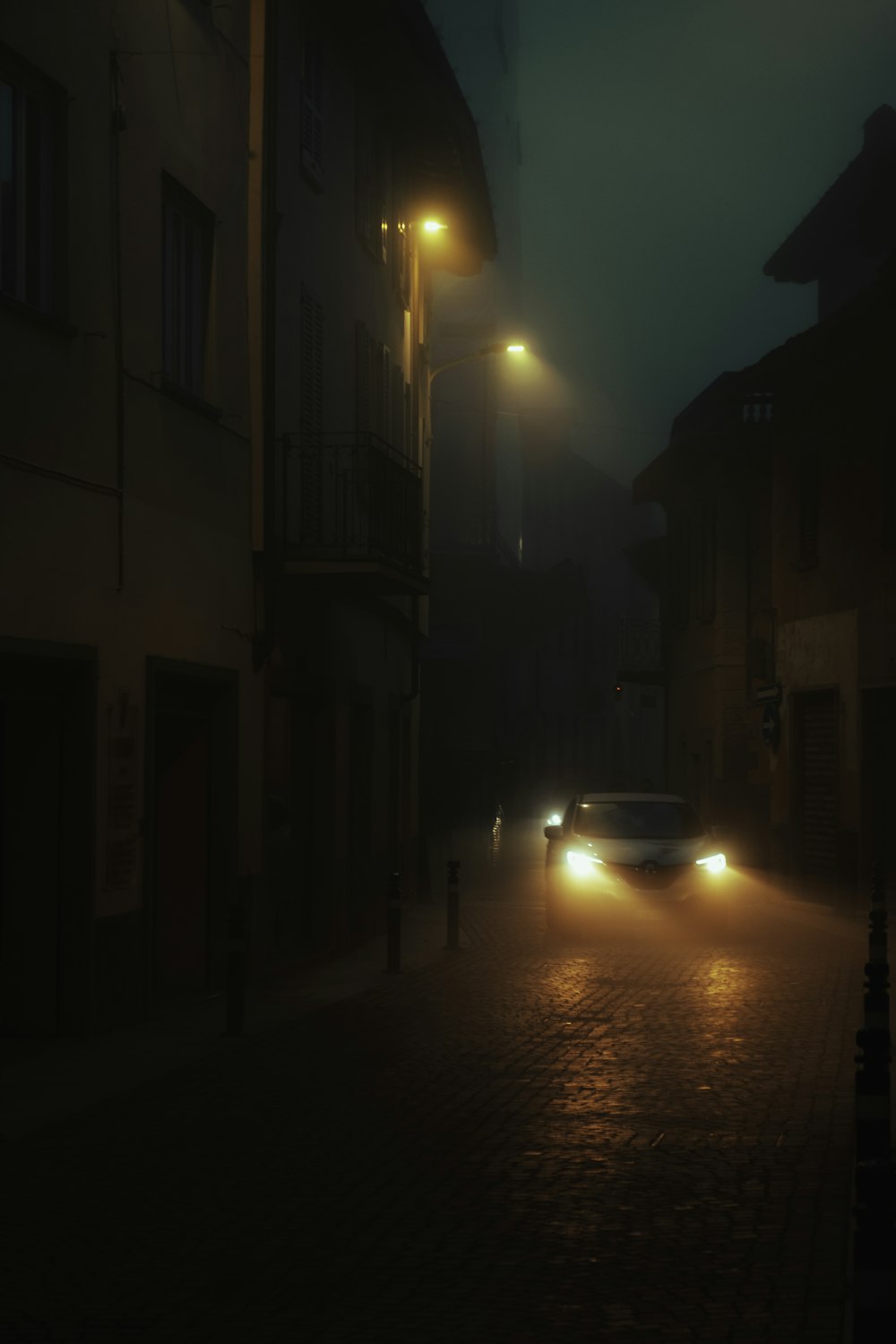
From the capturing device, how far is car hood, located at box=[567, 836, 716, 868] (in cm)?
2084

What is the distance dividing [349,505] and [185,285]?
5307mm

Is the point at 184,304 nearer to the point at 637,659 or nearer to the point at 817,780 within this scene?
the point at 817,780

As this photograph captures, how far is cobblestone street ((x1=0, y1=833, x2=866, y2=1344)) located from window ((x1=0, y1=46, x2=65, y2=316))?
4990 mm

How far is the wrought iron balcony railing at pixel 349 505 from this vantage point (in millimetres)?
19031

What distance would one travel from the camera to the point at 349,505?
69.6ft

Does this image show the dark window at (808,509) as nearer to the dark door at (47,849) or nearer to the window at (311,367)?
the window at (311,367)

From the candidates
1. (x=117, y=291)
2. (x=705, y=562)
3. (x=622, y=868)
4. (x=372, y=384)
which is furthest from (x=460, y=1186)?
(x=705, y=562)

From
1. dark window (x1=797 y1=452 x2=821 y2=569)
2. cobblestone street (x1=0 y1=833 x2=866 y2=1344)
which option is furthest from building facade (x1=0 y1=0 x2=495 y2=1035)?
dark window (x1=797 y1=452 x2=821 y2=569)

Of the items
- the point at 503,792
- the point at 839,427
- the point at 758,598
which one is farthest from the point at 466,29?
the point at 839,427

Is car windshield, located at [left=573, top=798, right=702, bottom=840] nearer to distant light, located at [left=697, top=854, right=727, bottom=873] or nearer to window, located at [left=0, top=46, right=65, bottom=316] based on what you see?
distant light, located at [left=697, top=854, right=727, bottom=873]

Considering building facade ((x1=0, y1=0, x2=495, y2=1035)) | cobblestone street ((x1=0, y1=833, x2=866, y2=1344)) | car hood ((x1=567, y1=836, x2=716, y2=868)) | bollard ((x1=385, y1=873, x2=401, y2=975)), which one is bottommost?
cobblestone street ((x1=0, y1=833, x2=866, y2=1344))

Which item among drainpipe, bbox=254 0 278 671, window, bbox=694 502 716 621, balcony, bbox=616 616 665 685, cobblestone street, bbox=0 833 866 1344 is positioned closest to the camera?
cobblestone street, bbox=0 833 866 1344

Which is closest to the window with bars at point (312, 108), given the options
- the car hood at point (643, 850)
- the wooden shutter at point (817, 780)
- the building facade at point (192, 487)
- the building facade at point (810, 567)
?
the building facade at point (192, 487)

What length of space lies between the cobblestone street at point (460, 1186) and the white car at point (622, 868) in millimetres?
5788
